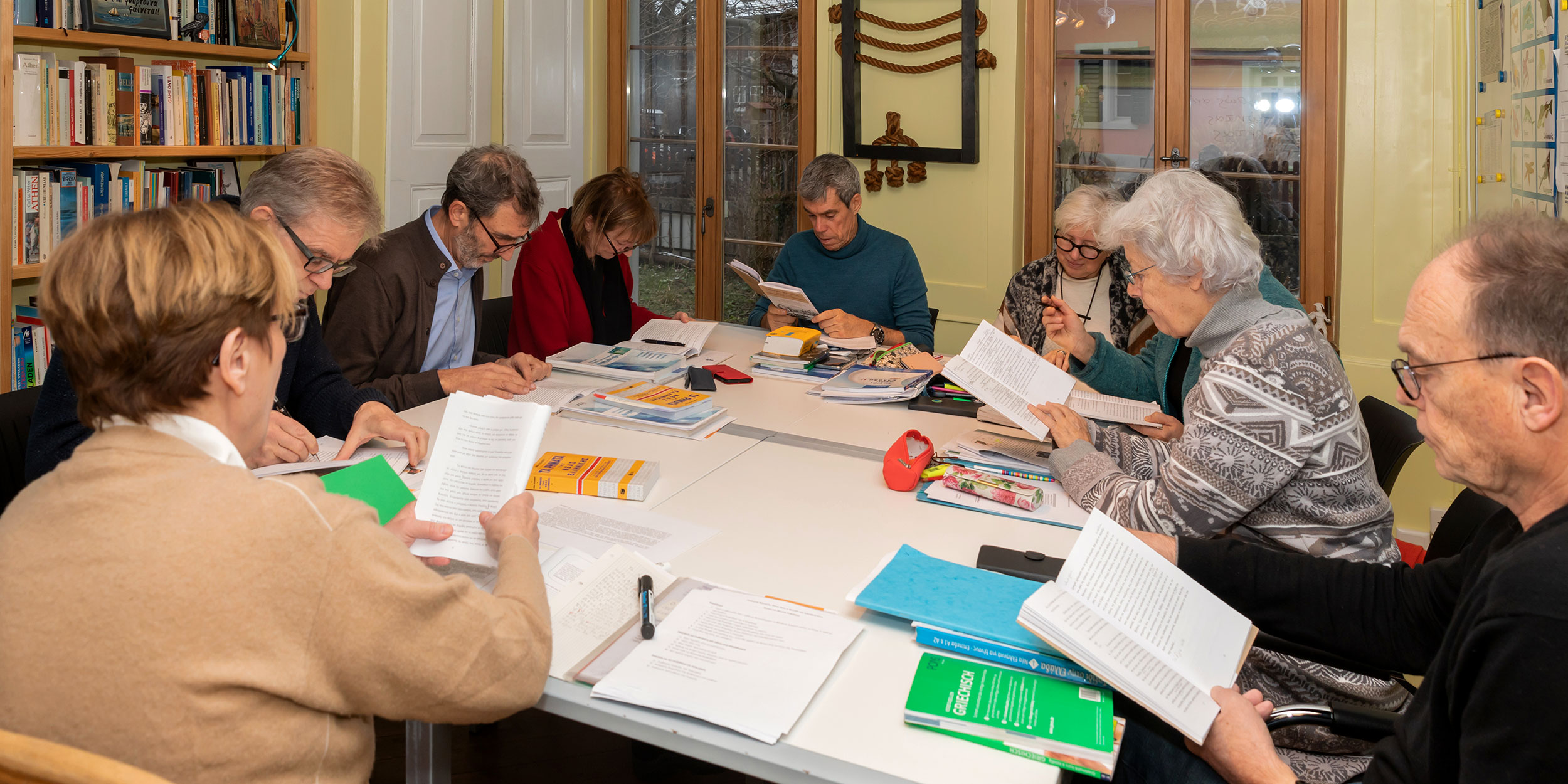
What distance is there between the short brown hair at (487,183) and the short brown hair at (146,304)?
1.85 m

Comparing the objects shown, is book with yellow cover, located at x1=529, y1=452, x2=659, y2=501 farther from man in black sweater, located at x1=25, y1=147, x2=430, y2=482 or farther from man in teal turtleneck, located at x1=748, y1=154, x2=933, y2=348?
man in teal turtleneck, located at x1=748, y1=154, x2=933, y2=348

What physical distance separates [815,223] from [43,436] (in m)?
2.77

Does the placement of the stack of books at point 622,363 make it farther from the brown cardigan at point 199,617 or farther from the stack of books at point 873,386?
the brown cardigan at point 199,617

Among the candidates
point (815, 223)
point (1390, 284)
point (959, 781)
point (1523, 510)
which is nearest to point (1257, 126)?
point (1390, 284)

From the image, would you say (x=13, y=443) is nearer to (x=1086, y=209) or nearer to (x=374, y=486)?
(x=374, y=486)

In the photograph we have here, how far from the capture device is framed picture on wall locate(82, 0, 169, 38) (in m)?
3.43

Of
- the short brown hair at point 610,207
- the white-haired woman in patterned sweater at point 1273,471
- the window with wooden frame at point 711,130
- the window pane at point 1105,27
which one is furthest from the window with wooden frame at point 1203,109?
the white-haired woman in patterned sweater at point 1273,471

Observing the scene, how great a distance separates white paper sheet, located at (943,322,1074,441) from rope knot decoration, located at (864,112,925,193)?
8.22 ft

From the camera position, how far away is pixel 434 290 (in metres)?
2.96

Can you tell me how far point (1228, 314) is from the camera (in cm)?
202

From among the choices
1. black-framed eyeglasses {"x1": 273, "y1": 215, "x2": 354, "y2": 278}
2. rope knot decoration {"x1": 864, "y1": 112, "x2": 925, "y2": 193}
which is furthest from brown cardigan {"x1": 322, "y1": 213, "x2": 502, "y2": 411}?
rope knot decoration {"x1": 864, "y1": 112, "x2": 925, "y2": 193}

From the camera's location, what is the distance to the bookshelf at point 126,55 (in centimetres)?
312

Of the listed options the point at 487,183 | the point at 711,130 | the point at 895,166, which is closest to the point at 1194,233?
the point at 487,183

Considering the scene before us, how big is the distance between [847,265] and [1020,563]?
8.45ft
